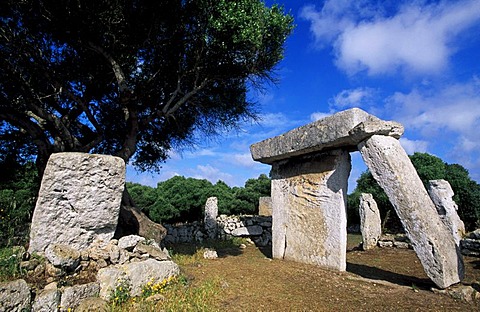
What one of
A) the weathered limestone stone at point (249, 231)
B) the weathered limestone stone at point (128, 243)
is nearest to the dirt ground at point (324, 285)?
the weathered limestone stone at point (128, 243)

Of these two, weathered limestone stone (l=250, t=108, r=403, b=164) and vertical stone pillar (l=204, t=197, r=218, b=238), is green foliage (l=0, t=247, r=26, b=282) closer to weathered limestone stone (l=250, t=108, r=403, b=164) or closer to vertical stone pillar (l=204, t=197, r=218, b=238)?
weathered limestone stone (l=250, t=108, r=403, b=164)

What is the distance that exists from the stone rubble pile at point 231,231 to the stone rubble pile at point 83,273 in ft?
18.1

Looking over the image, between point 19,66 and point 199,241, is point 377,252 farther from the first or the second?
point 19,66

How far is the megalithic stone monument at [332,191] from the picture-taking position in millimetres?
4719

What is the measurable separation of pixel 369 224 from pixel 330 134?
5.78m

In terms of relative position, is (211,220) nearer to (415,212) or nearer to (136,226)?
(136,226)

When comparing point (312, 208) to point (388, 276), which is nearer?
point (388, 276)

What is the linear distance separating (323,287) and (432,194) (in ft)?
21.9

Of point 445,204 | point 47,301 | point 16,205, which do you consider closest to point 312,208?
point 47,301

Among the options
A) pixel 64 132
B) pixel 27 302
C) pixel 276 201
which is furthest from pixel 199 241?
pixel 27 302

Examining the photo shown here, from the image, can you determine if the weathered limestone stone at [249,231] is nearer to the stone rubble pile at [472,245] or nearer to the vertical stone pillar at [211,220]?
the vertical stone pillar at [211,220]

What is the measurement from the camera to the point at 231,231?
37.5ft

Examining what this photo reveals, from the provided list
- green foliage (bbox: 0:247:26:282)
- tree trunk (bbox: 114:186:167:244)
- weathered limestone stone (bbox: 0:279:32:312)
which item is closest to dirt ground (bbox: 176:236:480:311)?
tree trunk (bbox: 114:186:167:244)

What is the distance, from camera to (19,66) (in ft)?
21.9
